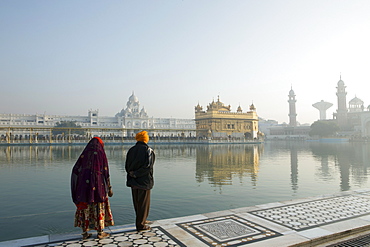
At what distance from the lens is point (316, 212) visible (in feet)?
16.8

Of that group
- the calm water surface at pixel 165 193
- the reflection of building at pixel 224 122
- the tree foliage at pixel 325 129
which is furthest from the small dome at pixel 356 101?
the calm water surface at pixel 165 193

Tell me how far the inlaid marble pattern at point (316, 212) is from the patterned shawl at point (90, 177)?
8.19ft

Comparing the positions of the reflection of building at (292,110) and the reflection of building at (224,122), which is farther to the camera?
the reflection of building at (292,110)

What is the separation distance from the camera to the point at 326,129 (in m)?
69.6

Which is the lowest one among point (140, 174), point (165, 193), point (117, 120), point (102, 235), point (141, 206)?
point (165, 193)

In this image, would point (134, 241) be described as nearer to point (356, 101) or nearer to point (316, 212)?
point (316, 212)

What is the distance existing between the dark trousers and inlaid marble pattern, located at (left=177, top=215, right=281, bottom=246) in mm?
530

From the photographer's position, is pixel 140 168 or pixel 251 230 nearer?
pixel 251 230

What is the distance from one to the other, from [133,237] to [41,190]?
484cm

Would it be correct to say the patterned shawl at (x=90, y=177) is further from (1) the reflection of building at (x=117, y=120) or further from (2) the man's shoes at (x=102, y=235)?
(1) the reflection of building at (x=117, y=120)

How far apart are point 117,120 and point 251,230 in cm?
8740

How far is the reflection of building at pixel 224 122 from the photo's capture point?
50500 millimetres

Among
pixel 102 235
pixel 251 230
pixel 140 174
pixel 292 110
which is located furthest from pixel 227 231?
pixel 292 110

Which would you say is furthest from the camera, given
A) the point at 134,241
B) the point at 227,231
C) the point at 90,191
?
the point at 227,231
